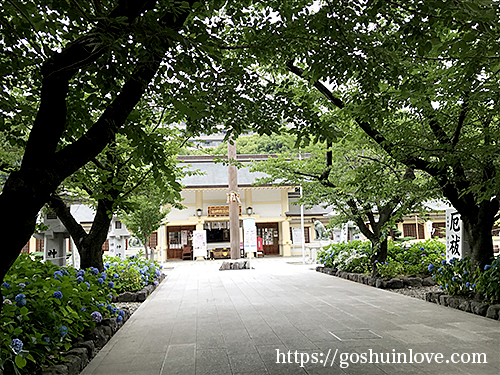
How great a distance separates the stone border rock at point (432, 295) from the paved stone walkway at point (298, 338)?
0.20 m

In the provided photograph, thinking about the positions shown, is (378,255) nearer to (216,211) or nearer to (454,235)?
(454,235)

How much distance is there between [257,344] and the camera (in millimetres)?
4707

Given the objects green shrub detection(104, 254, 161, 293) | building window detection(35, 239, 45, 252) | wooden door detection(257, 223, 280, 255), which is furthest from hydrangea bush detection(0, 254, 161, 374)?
building window detection(35, 239, 45, 252)

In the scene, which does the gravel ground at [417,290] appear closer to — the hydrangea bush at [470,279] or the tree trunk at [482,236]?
→ the hydrangea bush at [470,279]

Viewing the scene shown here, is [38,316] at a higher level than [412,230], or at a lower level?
lower

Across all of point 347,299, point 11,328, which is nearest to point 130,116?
point 11,328

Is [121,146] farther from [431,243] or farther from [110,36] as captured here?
[431,243]

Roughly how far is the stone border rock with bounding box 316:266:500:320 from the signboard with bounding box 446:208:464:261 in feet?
3.22

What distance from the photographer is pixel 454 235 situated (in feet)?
26.3

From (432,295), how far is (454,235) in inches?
56.0

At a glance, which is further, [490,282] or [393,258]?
[393,258]

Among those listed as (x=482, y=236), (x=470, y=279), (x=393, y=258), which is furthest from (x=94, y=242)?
(x=393, y=258)

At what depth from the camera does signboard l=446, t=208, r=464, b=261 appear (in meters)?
7.73

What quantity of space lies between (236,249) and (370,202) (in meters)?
10.5
